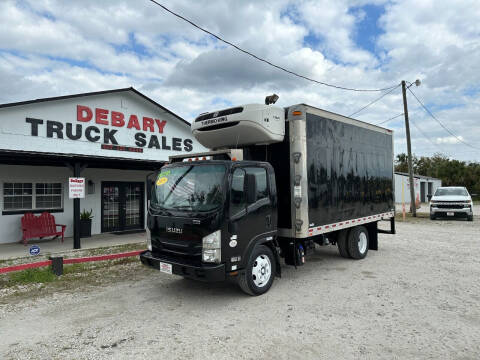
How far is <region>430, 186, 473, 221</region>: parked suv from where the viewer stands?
52.5ft

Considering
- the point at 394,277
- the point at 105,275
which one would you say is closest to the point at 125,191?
the point at 105,275

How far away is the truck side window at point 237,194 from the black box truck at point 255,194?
0.6 inches

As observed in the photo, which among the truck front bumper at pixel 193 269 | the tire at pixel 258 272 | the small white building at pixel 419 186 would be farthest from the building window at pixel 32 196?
the small white building at pixel 419 186

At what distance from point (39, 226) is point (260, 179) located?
8.85m

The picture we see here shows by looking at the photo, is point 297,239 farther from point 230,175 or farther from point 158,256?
point 158,256

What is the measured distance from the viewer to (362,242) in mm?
8000

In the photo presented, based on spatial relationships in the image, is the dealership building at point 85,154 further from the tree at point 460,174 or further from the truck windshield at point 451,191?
the tree at point 460,174

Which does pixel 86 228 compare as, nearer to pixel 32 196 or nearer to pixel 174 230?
pixel 32 196

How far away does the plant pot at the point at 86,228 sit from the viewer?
11617mm

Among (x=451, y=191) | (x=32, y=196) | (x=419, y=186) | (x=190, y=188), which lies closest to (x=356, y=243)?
(x=190, y=188)

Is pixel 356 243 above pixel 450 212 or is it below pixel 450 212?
below

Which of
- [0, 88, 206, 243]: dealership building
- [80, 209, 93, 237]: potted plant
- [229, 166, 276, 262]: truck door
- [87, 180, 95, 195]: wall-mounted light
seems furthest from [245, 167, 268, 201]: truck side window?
[87, 180, 95, 195]: wall-mounted light

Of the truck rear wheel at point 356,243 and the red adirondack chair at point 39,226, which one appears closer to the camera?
the truck rear wheel at point 356,243

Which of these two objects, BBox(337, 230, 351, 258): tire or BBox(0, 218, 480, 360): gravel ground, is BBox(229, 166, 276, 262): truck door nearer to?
BBox(0, 218, 480, 360): gravel ground
